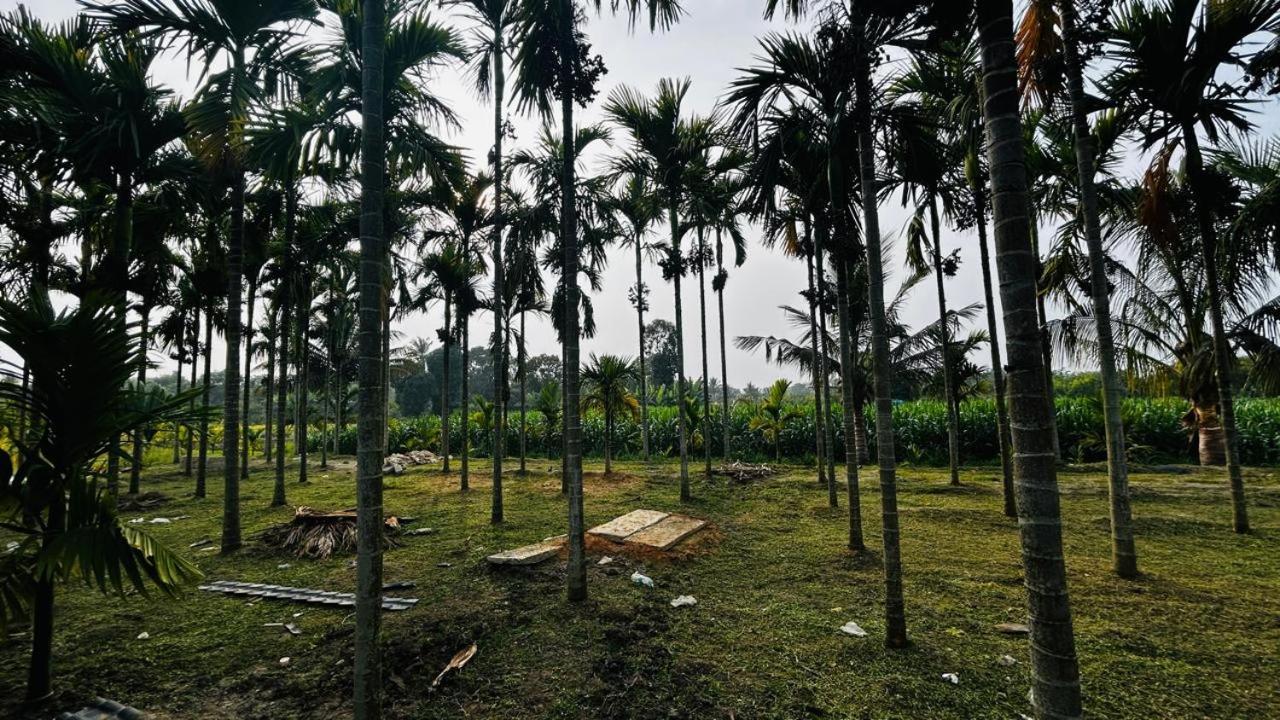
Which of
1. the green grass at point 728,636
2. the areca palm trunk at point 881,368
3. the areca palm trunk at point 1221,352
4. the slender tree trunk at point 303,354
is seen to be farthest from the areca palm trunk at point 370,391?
the slender tree trunk at point 303,354

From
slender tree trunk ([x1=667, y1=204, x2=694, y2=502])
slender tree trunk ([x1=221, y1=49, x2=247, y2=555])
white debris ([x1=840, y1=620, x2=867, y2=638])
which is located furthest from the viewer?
slender tree trunk ([x1=667, y1=204, x2=694, y2=502])

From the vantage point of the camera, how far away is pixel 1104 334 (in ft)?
21.0

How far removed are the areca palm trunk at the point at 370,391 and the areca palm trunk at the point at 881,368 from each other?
3.89 m

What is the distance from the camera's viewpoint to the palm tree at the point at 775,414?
18.6 m

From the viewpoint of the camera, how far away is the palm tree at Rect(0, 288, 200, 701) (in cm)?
344

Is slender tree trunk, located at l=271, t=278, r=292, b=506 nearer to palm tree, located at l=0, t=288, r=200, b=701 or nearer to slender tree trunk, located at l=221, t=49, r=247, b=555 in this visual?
slender tree trunk, located at l=221, t=49, r=247, b=555

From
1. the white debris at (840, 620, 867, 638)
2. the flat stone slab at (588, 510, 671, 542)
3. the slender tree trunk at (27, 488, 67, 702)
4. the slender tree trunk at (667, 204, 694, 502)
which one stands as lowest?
the white debris at (840, 620, 867, 638)

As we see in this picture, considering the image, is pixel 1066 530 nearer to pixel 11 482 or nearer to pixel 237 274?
pixel 11 482

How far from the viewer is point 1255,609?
5.02 m

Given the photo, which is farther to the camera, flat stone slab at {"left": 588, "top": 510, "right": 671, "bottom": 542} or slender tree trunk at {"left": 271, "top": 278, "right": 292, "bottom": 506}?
slender tree trunk at {"left": 271, "top": 278, "right": 292, "bottom": 506}

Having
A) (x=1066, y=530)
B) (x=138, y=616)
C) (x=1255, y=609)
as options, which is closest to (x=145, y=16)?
(x=138, y=616)

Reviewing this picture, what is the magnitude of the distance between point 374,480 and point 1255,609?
835 cm

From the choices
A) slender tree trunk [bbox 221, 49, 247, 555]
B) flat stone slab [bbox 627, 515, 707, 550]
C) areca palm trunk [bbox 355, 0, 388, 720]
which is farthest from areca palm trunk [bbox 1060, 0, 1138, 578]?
slender tree trunk [bbox 221, 49, 247, 555]

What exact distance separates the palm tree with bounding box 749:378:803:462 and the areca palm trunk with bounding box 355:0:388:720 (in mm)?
15835
